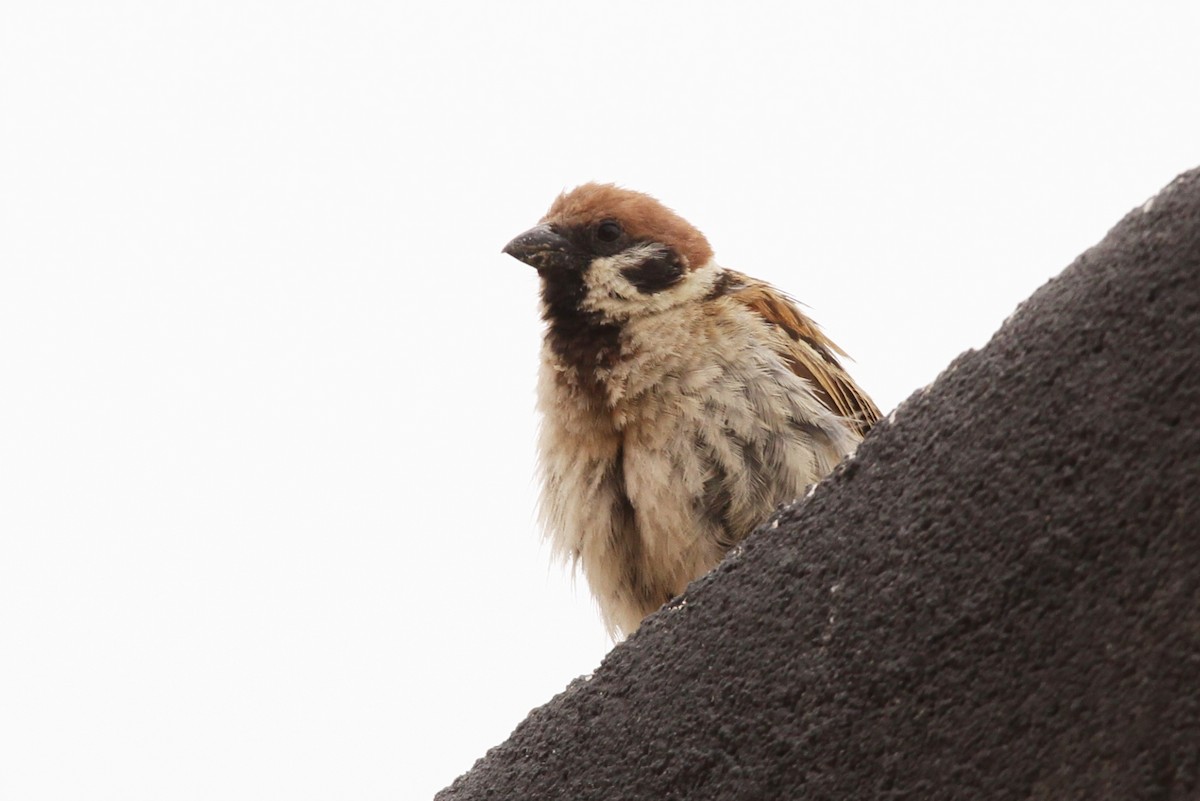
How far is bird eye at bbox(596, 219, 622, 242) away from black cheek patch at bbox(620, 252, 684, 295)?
5.4 inches

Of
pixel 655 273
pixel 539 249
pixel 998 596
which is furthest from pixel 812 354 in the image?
pixel 998 596

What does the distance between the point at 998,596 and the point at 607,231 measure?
2.53 meters

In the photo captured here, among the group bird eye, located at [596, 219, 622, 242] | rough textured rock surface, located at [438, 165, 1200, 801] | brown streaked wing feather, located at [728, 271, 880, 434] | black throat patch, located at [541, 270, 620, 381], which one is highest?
bird eye, located at [596, 219, 622, 242]

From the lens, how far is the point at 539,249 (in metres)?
3.98

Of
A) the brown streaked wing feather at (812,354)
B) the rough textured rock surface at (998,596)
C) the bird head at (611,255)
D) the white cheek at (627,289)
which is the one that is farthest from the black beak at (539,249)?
the rough textured rock surface at (998,596)

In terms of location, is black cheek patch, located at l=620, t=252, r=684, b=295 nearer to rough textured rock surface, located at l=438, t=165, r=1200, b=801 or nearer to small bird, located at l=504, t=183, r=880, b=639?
small bird, located at l=504, t=183, r=880, b=639

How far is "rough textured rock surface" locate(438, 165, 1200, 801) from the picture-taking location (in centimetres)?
158

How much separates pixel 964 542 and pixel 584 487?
78.2 inches

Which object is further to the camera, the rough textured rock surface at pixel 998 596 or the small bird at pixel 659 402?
the small bird at pixel 659 402

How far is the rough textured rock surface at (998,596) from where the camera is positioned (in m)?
1.58

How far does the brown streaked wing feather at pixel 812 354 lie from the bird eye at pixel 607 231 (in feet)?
1.35

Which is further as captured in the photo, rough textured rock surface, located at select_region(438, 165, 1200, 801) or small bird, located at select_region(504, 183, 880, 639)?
small bird, located at select_region(504, 183, 880, 639)

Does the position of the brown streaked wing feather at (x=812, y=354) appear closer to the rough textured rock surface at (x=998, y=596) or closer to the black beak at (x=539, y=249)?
the black beak at (x=539, y=249)

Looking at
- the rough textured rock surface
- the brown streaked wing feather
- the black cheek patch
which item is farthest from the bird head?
the rough textured rock surface
